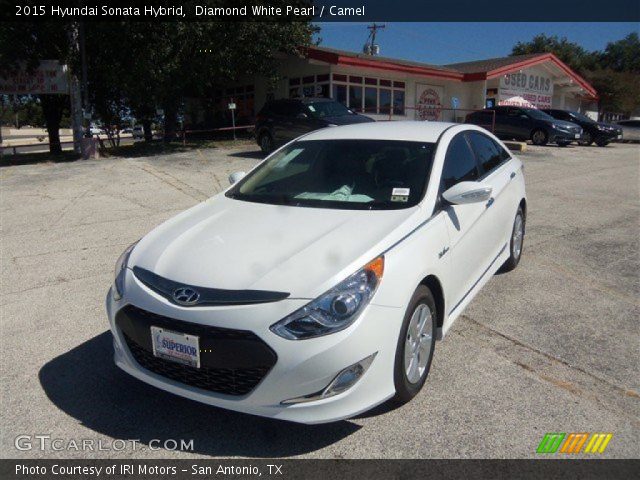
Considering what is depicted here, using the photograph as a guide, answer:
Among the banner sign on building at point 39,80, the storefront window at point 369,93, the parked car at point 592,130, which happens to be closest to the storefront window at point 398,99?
the storefront window at point 369,93

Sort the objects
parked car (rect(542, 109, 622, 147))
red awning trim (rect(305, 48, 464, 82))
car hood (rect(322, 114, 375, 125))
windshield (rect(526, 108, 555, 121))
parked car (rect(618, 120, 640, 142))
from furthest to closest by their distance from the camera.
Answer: parked car (rect(618, 120, 640, 142)) < parked car (rect(542, 109, 622, 147)) < red awning trim (rect(305, 48, 464, 82)) < windshield (rect(526, 108, 555, 121)) < car hood (rect(322, 114, 375, 125))

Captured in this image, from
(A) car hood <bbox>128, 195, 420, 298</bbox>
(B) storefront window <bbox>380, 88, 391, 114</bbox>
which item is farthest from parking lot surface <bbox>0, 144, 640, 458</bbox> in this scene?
(B) storefront window <bbox>380, 88, 391, 114</bbox>

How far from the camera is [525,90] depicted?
32.6 m

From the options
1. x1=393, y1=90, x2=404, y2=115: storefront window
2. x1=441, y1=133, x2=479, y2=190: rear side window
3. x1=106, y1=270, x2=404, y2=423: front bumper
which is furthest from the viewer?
x1=393, y1=90, x2=404, y2=115: storefront window

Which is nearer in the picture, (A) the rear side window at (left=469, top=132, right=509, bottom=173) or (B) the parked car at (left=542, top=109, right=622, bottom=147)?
(A) the rear side window at (left=469, top=132, right=509, bottom=173)

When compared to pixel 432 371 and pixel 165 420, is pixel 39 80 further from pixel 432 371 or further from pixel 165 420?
pixel 432 371

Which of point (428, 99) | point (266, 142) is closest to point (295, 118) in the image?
point (266, 142)

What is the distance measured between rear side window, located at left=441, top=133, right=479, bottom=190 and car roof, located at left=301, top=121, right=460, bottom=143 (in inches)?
6.1

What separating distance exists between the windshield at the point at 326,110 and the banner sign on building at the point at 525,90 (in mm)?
17504

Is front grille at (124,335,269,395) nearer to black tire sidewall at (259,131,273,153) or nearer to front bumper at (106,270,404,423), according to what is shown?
front bumper at (106,270,404,423)

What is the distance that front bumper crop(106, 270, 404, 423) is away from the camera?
2.56 m

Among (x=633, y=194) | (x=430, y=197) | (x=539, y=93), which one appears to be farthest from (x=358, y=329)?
(x=539, y=93)

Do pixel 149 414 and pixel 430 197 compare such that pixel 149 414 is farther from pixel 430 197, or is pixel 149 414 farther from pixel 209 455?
pixel 430 197

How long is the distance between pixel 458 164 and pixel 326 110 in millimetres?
11084
